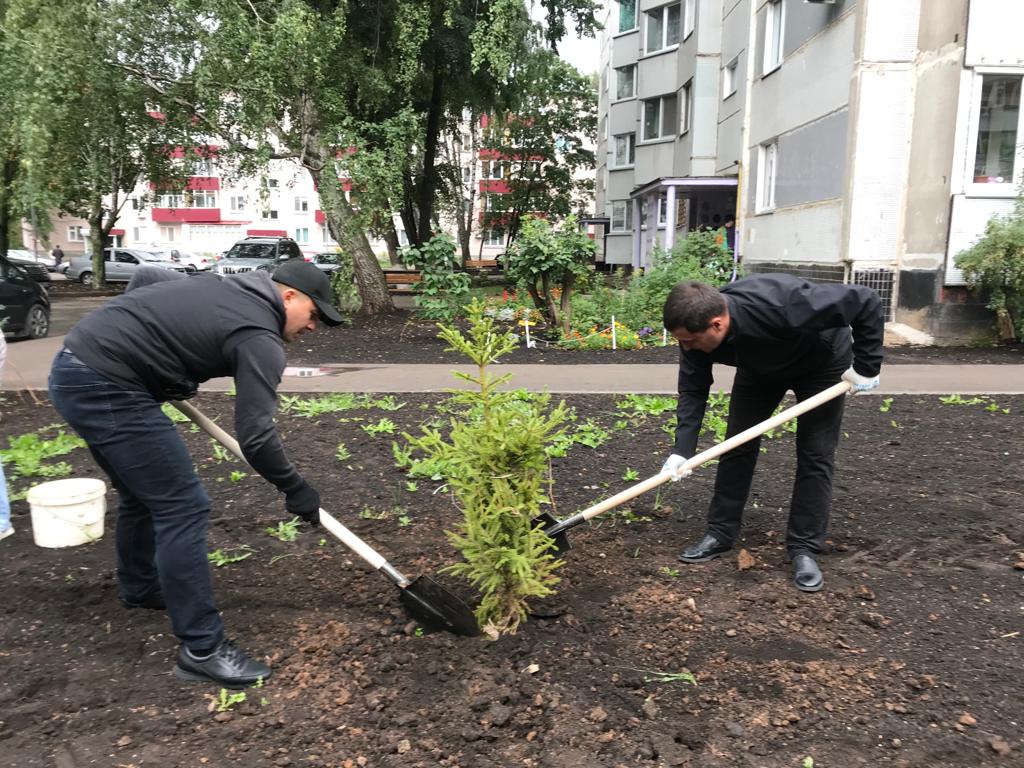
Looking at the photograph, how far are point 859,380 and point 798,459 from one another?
0.49 meters

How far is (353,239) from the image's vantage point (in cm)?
1384

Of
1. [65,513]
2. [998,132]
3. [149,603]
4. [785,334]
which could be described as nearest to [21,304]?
[65,513]

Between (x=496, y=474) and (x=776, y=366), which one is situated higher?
(x=776, y=366)

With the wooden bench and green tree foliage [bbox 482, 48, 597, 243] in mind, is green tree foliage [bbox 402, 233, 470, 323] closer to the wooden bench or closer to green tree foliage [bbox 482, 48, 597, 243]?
the wooden bench

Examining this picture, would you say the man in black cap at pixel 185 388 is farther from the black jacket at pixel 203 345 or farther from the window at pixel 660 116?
the window at pixel 660 116

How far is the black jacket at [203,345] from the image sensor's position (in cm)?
264

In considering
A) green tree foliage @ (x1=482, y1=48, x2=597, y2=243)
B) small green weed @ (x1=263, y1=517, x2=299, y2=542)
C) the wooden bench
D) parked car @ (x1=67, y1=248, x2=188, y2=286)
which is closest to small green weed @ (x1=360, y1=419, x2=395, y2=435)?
small green weed @ (x1=263, y1=517, x2=299, y2=542)

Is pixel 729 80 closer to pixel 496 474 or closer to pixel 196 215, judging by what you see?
pixel 496 474

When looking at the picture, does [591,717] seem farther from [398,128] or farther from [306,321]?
[398,128]

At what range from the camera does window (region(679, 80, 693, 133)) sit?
23.3 metres

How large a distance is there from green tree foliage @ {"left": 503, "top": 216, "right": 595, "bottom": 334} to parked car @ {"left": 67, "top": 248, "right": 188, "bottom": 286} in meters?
22.3

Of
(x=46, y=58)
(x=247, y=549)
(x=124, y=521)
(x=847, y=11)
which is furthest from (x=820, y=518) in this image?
(x=46, y=58)

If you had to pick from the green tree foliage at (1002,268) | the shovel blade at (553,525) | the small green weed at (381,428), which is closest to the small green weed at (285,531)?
the shovel blade at (553,525)

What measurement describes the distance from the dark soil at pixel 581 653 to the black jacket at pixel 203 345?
875 mm
